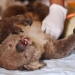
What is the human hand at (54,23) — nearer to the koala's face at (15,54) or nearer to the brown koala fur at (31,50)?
the brown koala fur at (31,50)

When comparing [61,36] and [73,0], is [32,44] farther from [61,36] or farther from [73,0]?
[73,0]

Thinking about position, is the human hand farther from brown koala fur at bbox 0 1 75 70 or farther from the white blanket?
the white blanket

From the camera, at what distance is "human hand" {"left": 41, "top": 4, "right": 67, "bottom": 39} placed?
3.33ft

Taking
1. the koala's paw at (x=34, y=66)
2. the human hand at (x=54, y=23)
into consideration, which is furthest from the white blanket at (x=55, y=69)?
the human hand at (x=54, y=23)

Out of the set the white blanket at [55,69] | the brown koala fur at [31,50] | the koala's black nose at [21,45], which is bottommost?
the white blanket at [55,69]

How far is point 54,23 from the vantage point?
1.03m

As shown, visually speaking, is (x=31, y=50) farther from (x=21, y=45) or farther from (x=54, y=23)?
(x=54, y=23)

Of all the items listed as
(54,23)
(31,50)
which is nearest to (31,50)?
(31,50)

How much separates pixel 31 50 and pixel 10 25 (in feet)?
0.69

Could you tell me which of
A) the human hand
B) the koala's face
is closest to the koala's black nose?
the koala's face

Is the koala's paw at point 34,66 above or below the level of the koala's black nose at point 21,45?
below

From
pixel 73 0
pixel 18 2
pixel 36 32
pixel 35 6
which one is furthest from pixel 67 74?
pixel 73 0

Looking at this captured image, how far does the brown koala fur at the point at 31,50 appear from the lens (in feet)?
2.45

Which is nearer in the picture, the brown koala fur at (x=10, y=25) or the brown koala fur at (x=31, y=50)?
the brown koala fur at (x=31, y=50)
